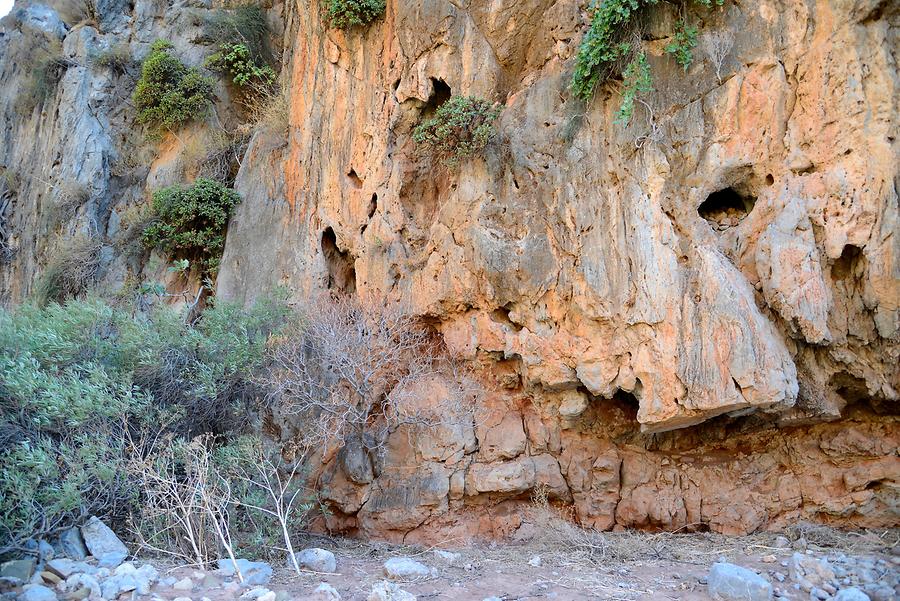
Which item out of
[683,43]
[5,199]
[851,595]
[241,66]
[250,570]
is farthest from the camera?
[5,199]

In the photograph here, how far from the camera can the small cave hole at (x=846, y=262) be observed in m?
7.32

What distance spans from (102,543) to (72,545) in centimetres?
27

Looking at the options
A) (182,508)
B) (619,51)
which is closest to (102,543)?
(182,508)

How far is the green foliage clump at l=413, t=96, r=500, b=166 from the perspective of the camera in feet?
30.2

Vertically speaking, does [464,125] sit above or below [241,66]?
below

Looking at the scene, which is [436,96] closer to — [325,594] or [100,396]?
[100,396]

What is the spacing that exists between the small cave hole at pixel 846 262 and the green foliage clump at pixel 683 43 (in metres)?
2.94

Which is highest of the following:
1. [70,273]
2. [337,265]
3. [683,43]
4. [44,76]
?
[44,76]

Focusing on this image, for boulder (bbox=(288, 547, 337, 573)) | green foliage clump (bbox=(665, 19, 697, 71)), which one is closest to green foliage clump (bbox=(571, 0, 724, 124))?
green foliage clump (bbox=(665, 19, 697, 71))

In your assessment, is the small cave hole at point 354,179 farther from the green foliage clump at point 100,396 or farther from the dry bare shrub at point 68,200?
the dry bare shrub at point 68,200

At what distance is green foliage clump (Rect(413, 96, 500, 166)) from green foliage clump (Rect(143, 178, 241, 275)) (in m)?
4.49

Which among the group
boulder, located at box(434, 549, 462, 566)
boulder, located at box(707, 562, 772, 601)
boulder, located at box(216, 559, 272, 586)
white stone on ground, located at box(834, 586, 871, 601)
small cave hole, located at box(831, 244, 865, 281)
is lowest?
boulder, located at box(434, 549, 462, 566)

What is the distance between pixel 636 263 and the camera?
26.1ft

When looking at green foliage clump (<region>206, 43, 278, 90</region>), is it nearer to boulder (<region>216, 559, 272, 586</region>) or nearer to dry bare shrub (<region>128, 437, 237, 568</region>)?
dry bare shrub (<region>128, 437, 237, 568</region>)
